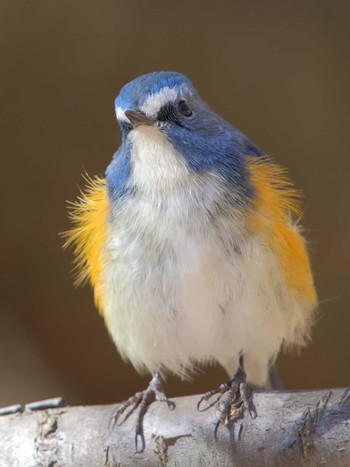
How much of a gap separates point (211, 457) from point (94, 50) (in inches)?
96.0

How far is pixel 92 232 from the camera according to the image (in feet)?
10.7

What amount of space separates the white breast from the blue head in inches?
1.9

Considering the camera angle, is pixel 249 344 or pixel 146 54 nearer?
pixel 249 344

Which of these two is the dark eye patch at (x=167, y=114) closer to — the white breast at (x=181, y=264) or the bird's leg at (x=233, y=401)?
the white breast at (x=181, y=264)

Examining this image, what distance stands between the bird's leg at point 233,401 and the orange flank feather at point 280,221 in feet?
1.39

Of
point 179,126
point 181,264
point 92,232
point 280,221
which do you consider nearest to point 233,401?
point 181,264

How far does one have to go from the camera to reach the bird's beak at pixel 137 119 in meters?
2.77

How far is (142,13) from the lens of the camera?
4.42m

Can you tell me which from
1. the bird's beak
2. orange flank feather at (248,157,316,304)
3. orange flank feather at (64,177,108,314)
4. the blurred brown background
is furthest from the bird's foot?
the blurred brown background

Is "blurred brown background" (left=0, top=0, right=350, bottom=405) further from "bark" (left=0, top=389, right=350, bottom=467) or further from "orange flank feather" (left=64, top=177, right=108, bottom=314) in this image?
"bark" (left=0, top=389, right=350, bottom=467)

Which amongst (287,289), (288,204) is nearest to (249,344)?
(287,289)

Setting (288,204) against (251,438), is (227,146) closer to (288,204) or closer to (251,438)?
(288,204)

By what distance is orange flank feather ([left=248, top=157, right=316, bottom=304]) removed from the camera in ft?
9.87

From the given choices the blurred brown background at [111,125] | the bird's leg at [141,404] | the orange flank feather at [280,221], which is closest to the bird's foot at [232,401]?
the bird's leg at [141,404]
